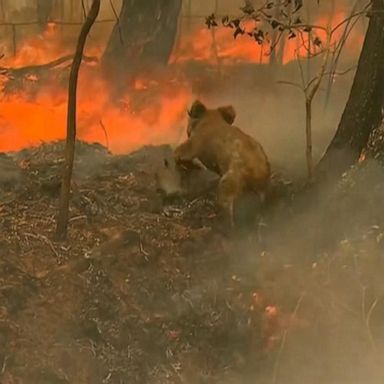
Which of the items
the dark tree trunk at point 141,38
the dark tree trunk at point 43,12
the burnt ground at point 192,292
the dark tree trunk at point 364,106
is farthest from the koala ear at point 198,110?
the dark tree trunk at point 43,12

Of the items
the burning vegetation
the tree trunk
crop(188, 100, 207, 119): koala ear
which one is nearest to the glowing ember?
the burning vegetation

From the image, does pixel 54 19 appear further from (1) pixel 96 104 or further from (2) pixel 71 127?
(2) pixel 71 127

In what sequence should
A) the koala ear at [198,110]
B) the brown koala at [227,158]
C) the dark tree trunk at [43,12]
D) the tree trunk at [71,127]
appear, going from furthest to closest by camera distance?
the dark tree trunk at [43,12]
the koala ear at [198,110]
the brown koala at [227,158]
the tree trunk at [71,127]

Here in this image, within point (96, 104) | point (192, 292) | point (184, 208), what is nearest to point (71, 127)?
point (184, 208)

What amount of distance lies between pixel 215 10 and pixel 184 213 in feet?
3.72

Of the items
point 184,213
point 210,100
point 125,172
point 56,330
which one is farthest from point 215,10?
point 56,330

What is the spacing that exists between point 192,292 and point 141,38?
1.50 m

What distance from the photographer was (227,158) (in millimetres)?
2812

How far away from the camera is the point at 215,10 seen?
3635 millimetres

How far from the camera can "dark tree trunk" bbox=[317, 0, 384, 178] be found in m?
2.80

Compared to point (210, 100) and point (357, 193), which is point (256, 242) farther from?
point (210, 100)

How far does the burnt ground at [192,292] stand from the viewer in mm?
2400

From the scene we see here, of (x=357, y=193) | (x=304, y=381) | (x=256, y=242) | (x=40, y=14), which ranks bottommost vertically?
(x=304, y=381)

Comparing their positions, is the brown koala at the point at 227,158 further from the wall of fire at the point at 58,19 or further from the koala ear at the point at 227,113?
the wall of fire at the point at 58,19
